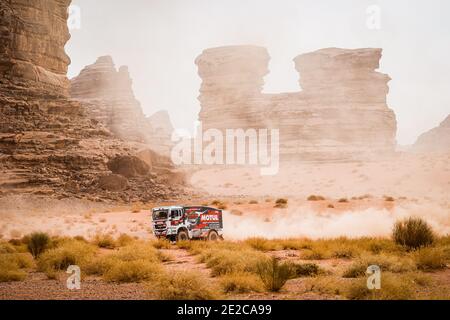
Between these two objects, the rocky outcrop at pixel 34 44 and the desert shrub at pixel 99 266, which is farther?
the rocky outcrop at pixel 34 44

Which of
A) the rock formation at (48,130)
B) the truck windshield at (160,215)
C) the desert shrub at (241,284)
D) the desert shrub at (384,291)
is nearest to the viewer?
the desert shrub at (384,291)

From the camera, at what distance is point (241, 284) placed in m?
10.2

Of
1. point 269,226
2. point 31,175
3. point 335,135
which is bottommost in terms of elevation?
point 269,226

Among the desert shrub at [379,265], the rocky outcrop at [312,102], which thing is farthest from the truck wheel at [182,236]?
the rocky outcrop at [312,102]

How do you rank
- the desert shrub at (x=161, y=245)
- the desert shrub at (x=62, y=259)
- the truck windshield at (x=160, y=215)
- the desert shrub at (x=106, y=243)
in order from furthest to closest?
1. the desert shrub at (x=106, y=243)
2. the truck windshield at (x=160, y=215)
3. the desert shrub at (x=161, y=245)
4. the desert shrub at (x=62, y=259)

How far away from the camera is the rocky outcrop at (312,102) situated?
84688 mm

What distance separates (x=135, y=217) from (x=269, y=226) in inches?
407

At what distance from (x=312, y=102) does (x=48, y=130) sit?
55130 millimetres

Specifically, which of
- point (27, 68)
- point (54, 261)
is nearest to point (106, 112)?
point (27, 68)

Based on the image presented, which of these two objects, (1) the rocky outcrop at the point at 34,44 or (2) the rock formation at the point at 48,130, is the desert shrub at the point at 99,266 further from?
(1) the rocky outcrop at the point at 34,44

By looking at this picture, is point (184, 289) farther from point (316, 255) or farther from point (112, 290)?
point (316, 255)

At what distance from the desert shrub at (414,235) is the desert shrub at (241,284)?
769 cm

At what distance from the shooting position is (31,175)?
41.3 m

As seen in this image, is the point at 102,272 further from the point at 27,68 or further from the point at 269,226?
the point at 27,68
